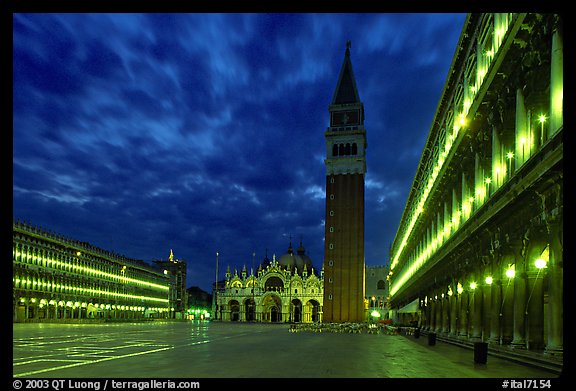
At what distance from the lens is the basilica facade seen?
16388 centimetres

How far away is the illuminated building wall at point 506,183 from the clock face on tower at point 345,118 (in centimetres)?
7296

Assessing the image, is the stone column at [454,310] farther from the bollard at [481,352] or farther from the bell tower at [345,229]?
the bell tower at [345,229]

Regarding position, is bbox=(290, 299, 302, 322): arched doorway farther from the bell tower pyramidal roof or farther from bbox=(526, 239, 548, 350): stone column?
bbox=(526, 239, 548, 350): stone column

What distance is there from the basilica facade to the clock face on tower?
6118 cm

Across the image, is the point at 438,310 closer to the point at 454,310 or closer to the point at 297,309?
the point at 454,310

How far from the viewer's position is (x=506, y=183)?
22625 millimetres

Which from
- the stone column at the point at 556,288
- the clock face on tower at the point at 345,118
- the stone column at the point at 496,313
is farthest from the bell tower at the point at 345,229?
the stone column at the point at 556,288

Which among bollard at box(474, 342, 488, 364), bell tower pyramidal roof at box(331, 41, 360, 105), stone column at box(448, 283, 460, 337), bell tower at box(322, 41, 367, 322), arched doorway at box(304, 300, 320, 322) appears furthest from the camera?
arched doorway at box(304, 300, 320, 322)

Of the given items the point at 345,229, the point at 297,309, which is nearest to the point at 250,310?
the point at 297,309

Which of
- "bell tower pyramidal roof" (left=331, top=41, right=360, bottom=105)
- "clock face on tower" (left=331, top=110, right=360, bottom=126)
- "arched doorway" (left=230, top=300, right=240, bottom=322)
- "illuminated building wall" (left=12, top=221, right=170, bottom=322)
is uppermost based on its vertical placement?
"bell tower pyramidal roof" (left=331, top=41, right=360, bottom=105)

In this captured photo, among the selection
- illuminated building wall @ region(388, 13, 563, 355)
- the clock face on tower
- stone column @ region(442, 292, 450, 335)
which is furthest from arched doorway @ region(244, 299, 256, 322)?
illuminated building wall @ region(388, 13, 563, 355)

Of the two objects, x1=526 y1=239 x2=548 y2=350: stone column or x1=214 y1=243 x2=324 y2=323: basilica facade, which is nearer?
x1=526 y1=239 x2=548 y2=350: stone column

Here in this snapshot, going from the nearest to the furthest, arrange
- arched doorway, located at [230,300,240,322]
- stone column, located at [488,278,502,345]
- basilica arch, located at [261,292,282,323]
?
stone column, located at [488,278,502,345]
basilica arch, located at [261,292,282,323]
arched doorway, located at [230,300,240,322]
